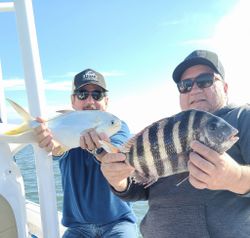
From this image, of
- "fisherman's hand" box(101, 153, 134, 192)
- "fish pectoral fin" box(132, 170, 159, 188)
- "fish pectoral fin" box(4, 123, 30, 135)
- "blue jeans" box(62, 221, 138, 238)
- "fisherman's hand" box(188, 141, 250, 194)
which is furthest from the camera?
"blue jeans" box(62, 221, 138, 238)

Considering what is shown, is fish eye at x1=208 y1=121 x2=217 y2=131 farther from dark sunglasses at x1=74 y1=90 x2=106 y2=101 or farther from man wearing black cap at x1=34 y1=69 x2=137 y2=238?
dark sunglasses at x1=74 y1=90 x2=106 y2=101

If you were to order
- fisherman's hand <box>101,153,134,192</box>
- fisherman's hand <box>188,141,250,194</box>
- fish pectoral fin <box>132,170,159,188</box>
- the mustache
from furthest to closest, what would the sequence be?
the mustache
fisherman's hand <box>101,153,134,192</box>
fish pectoral fin <box>132,170,159,188</box>
fisherman's hand <box>188,141,250,194</box>

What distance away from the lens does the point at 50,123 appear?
2900mm

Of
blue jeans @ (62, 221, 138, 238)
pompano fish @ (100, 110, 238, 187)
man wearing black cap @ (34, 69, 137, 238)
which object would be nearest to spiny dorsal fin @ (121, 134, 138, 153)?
pompano fish @ (100, 110, 238, 187)

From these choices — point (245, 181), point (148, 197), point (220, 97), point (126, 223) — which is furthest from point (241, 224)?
point (126, 223)

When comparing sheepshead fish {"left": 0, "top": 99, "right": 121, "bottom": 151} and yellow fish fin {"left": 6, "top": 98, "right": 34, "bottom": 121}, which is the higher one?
yellow fish fin {"left": 6, "top": 98, "right": 34, "bottom": 121}

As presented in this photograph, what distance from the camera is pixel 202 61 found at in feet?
8.45

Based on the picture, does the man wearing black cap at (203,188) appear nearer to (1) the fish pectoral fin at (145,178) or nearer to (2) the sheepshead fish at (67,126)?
(1) the fish pectoral fin at (145,178)

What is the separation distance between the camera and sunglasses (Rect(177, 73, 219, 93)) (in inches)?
101

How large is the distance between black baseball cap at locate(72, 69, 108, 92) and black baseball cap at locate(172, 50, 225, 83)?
1.08 m

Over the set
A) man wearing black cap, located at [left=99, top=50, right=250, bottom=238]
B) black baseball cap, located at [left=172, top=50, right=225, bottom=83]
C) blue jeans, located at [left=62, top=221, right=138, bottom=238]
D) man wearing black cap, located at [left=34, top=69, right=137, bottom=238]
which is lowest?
blue jeans, located at [left=62, top=221, right=138, bottom=238]

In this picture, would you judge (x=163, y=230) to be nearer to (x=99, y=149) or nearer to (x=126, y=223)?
(x=99, y=149)

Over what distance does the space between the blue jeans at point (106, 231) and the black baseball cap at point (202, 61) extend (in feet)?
4.41

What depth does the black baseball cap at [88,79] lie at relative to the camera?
3.54 metres
